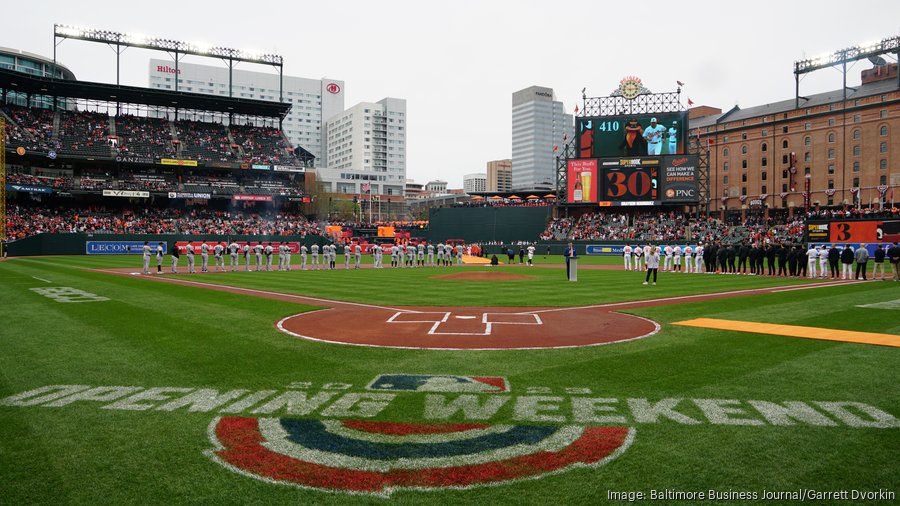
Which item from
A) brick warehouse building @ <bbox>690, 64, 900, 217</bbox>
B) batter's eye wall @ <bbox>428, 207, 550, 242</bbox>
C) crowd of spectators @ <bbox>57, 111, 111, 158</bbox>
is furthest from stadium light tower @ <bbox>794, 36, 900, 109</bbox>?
crowd of spectators @ <bbox>57, 111, 111, 158</bbox>

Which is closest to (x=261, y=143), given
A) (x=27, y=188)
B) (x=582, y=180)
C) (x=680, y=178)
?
(x=27, y=188)

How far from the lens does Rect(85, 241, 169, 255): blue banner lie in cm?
5359

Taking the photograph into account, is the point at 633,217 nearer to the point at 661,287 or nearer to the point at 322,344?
the point at 661,287

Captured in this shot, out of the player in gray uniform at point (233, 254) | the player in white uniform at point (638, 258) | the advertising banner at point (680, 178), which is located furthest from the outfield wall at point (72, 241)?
the advertising banner at point (680, 178)

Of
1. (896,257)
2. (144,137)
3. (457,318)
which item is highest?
(144,137)

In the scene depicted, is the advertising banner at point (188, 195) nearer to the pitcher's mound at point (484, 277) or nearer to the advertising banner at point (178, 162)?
the advertising banner at point (178, 162)

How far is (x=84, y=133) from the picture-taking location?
65.1m

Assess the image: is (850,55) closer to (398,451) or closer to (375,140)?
(398,451)

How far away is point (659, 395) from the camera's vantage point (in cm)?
679

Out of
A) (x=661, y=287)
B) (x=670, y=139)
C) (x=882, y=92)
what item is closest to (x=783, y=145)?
(x=882, y=92)

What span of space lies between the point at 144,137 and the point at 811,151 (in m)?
90.1

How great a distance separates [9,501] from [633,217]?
6976 centimetres

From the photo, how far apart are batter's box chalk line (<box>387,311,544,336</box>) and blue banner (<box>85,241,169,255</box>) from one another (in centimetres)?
4759

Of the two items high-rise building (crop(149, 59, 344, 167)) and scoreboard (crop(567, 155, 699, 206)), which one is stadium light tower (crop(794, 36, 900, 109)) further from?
high-rise building (crop(149, 59, 344, 167))
